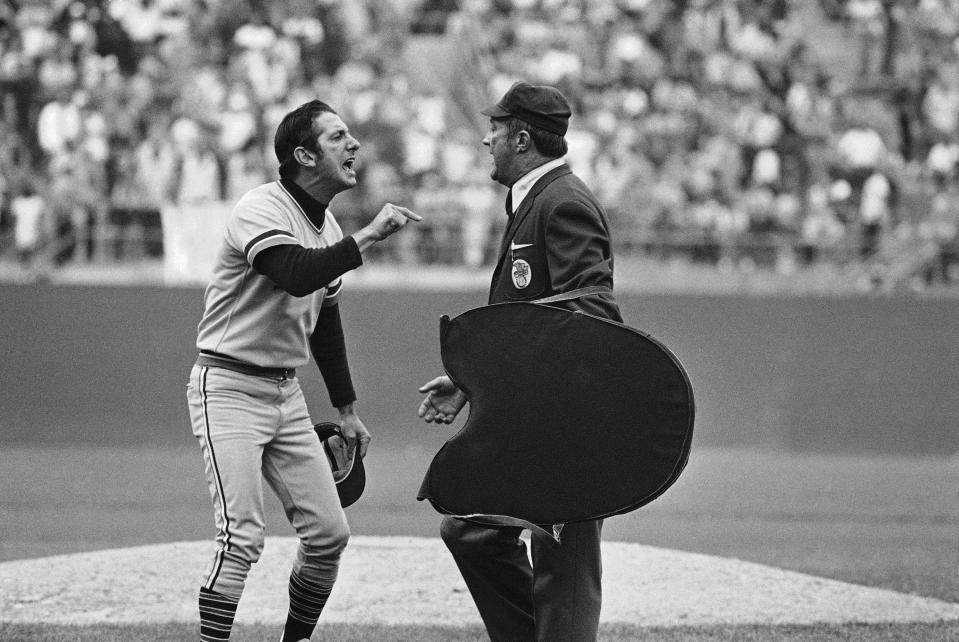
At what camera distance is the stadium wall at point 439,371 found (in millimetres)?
13094

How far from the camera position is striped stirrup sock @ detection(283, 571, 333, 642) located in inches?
213

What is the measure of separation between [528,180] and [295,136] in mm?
994

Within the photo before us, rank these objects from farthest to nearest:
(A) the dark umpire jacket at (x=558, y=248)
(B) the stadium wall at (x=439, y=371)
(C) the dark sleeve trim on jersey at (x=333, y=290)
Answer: (B) the stadium wall at (x=439, y=371) → (C) the dark sleeve trim on jersey at (x=333, y=290) → (A) the dark umpire jacket at (x=558, y=248)

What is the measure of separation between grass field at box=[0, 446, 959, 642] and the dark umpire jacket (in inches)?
80.0

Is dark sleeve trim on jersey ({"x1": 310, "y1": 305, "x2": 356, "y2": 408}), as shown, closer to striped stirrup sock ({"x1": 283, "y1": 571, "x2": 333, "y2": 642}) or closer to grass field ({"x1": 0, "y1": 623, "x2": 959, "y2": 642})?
striped stirrup sock ({"x1": 283, "y1": 571, "x2": 333, "y2": 642})

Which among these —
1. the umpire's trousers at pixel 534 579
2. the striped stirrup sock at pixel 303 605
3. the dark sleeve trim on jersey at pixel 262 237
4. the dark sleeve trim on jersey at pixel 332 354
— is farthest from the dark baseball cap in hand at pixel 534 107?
the striped stirrup sock at pixel 303 605

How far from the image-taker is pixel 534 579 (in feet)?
16.5

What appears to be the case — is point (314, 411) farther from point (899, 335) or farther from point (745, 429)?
point (899, 335)

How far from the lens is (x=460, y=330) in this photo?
16.2 feet

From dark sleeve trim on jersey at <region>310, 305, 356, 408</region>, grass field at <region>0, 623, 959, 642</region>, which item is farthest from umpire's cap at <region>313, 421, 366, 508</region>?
grass field at <region>0, 623, 959, 642</region>

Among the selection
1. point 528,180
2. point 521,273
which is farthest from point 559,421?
point 528,180

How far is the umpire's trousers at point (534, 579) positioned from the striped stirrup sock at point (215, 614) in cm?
89

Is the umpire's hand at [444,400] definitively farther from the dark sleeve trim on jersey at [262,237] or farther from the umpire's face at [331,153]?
the umpire's face at [331,153]

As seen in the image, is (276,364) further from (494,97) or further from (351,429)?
(494,97)
